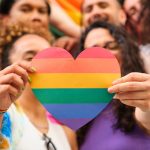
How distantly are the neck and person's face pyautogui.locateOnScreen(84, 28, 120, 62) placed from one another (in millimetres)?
348

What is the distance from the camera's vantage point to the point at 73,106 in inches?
35.3

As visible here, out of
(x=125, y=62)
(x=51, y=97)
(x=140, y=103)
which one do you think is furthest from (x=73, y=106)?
(x=125, y=62)

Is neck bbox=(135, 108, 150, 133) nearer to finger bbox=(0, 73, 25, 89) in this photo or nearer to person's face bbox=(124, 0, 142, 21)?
finger bbox=(0, 73, 25, 89)

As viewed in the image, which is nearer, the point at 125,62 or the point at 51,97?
the point at 51,97

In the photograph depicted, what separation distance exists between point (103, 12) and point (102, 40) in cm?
21

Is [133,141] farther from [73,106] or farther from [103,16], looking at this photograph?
[103,16]

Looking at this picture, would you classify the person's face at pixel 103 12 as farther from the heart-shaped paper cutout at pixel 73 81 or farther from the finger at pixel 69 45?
the heart-shaped paper cutout at pixel 73 81

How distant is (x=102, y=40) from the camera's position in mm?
1375

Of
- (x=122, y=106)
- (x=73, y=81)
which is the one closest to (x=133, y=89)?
(x=73, y=81)

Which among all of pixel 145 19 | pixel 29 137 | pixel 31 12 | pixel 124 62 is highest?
pixel 31 12

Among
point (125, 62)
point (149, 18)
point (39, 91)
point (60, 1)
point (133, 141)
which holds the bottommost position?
point (133, 141)

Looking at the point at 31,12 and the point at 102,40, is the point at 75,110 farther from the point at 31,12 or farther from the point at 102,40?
the point at 31,12

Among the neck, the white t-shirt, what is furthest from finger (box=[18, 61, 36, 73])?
the neck

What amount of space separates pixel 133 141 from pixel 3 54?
0.53m
